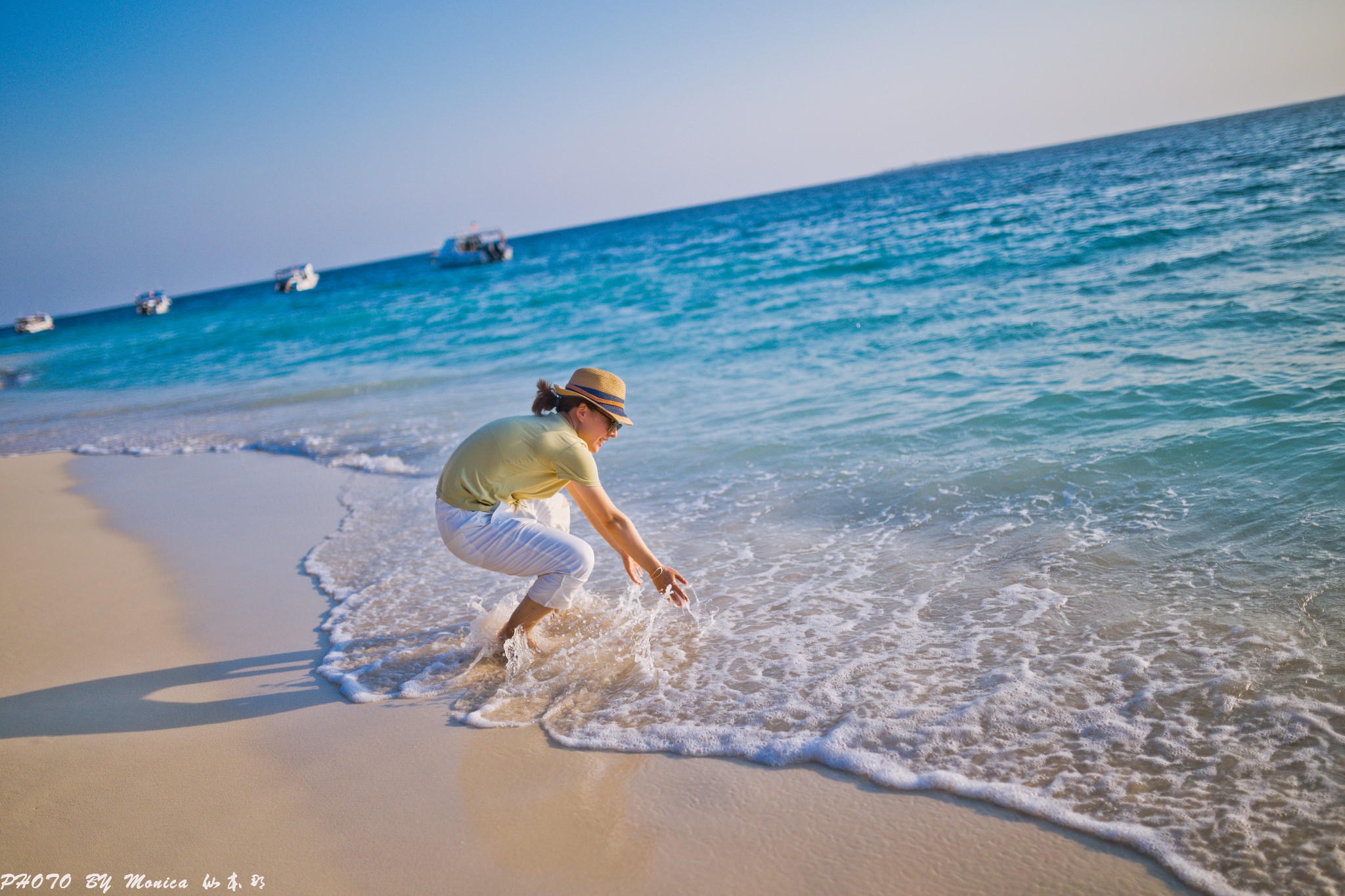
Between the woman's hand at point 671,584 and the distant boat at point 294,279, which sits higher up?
the distant boat at point 294,279

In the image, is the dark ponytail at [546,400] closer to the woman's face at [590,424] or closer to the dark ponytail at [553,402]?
the dark ponytail at [553,402]

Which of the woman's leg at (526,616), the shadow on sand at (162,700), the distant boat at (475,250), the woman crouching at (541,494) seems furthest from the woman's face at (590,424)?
the distant boat at (475,250)

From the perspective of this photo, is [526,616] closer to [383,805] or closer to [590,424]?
[590,424]

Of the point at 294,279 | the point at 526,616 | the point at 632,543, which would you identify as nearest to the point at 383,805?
the point at 526,616

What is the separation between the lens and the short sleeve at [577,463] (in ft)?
11.8

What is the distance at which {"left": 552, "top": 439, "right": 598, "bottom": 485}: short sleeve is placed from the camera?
3598mm

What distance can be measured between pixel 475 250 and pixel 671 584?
196 feet

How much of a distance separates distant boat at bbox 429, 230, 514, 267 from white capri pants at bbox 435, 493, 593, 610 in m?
56.3

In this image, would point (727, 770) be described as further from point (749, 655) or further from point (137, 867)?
point (137, 867)

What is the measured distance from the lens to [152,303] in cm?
7050

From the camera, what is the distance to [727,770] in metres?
2.98

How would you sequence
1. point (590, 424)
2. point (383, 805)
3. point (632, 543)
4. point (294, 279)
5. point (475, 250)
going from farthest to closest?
point (294, 279) < point (475, 250) < point (590, 424) < point (632, 543) < point (383, 805)

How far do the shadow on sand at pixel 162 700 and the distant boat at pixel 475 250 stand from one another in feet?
184

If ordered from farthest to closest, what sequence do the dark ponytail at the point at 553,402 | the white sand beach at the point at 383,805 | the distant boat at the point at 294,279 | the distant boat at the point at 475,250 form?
1. the distant boat at the point at 294,279
2. the distant boat at the point at 475,250
3. the dark ponytail at the point at 553,402
4. the white sand beach at the point at 383,805
